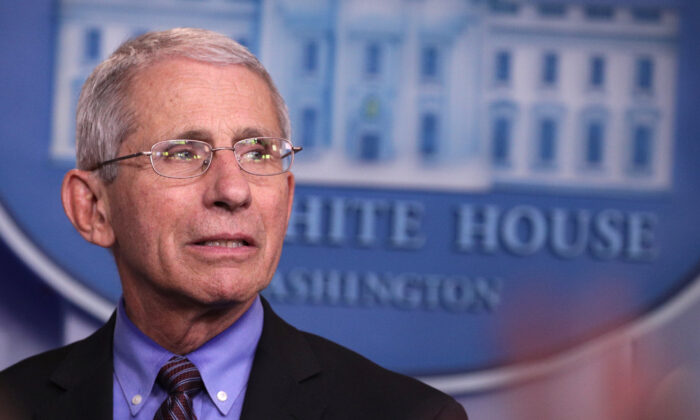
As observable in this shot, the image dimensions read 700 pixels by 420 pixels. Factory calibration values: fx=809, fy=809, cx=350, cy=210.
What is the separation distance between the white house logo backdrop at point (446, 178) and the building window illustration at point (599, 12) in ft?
0.13

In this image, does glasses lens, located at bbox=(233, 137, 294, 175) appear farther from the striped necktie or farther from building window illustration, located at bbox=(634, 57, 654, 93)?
building window illustration, located at bbox=(634, 57, 654, 93)

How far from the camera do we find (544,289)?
9.62 ft

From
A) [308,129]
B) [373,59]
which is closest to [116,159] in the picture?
[308,129]

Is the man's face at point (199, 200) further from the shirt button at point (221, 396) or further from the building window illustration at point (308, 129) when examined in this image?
the building window illustration at point (308, 129)

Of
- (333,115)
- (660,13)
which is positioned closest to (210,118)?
(333,115)

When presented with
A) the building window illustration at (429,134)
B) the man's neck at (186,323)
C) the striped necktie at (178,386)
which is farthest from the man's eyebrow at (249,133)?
the building window illustration at (429,134)

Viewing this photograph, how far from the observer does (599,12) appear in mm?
3002

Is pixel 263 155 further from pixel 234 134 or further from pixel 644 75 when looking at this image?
pixel 644 75

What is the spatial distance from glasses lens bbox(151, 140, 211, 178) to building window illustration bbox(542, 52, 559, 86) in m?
1.90

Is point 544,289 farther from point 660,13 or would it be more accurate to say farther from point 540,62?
point 660,13

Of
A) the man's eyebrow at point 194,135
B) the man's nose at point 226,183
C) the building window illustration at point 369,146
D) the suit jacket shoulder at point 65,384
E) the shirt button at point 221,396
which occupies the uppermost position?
the man's eyebrow at point 194,135

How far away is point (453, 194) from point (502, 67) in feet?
1.65

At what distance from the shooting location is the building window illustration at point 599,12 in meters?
3.00

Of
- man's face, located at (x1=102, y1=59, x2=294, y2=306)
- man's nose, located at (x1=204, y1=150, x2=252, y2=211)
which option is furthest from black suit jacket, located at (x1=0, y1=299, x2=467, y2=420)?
man's nose, located at (x1=204, y1=150, x2=252, y2=211)
